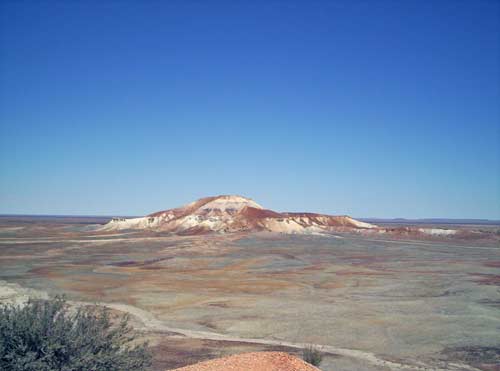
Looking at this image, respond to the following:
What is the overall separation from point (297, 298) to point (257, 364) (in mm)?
20321

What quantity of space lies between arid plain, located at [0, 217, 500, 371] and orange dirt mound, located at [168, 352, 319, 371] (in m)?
6.40

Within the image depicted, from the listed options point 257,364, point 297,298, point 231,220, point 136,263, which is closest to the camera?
point 257,364

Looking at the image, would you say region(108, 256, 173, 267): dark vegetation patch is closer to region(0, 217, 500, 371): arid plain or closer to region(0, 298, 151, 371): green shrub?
region(0, 217, 500, 371): arid plain

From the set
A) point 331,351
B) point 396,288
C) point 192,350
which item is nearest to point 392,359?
point 331,351

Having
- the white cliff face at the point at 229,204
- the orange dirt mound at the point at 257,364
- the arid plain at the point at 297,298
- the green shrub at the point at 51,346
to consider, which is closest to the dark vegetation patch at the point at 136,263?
the arid plain at the point at 297,298

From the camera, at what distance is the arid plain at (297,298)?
19.0 metres

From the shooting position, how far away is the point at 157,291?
3288 centimetres

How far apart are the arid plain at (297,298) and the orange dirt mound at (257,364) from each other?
6.40 m

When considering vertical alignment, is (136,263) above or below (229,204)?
below

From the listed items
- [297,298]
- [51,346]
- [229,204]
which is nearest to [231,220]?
[229,204]

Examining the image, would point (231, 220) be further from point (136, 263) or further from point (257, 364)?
point (257, 364)

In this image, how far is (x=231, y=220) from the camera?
106250 mm

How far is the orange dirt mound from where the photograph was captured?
32.4 ft

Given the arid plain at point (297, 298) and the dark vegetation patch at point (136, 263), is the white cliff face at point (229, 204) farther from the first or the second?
the dark vegetation patch at point (136, 263)
